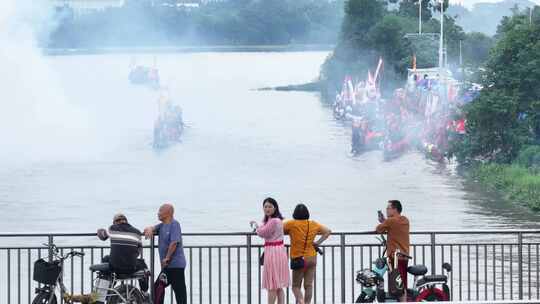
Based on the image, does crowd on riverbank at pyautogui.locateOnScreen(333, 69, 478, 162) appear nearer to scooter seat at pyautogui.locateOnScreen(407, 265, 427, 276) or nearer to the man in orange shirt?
the man in orange shirt

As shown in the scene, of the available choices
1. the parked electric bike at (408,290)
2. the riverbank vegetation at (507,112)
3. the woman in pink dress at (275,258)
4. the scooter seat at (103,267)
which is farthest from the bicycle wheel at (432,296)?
the riverbank vegetation at (507,112)

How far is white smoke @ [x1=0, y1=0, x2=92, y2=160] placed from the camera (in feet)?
355

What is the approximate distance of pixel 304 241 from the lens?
77.8 ft

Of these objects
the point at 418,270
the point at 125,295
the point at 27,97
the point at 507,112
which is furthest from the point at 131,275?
the point at 27,97

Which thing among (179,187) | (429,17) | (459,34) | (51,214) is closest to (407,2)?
(429,17)

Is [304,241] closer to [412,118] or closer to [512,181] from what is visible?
[512,181]

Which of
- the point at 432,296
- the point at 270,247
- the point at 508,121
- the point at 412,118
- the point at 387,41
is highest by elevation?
the point at 387,41

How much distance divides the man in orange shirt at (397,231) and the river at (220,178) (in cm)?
3936

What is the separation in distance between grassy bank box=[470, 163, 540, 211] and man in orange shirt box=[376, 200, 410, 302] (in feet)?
141

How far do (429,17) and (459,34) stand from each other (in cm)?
1643

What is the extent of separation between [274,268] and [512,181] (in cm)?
5203

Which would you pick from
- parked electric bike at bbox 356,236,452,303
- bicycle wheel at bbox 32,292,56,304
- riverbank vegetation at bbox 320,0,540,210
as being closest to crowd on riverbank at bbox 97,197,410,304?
parked electric bike at bbox 356,236,452,303

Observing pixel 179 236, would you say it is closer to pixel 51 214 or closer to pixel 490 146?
pixel 51 214

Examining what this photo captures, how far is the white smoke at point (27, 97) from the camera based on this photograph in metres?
108
